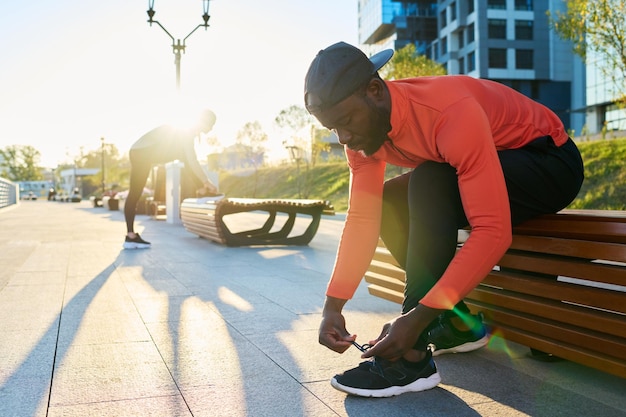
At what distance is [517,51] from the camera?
5112 centimetres

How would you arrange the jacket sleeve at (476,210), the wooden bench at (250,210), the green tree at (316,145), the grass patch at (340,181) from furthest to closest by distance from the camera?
the green tree at (316,145) < the grass patch at (340,181) < the wooden bench at (250,210) < the jacket sleeve at (476,210)

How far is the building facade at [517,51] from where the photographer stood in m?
50.3

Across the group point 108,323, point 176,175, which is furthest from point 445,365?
point 176,175

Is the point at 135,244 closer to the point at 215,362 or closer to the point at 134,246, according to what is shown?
the point at 134,246

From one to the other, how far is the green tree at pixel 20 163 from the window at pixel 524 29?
94.3m

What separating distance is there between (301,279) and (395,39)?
184 ft

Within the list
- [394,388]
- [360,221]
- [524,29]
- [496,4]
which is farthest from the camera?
[524,29]

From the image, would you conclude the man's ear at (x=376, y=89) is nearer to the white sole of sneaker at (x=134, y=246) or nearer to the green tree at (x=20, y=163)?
the white sole of sneaker at (x=134, y=246)

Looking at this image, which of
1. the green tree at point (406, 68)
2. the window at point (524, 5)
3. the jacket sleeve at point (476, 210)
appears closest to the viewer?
the jacket sleeve at point (476, 210)

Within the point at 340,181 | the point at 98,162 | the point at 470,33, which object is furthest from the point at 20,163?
the point at 340,181

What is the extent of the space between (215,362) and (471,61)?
51.8m

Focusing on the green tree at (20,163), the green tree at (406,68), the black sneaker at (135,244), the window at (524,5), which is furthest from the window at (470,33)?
the green tree at (20,163)

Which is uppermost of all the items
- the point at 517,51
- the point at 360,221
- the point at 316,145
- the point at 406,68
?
the point at 517,51

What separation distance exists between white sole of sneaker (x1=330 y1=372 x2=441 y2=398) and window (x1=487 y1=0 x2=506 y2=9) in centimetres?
5261
